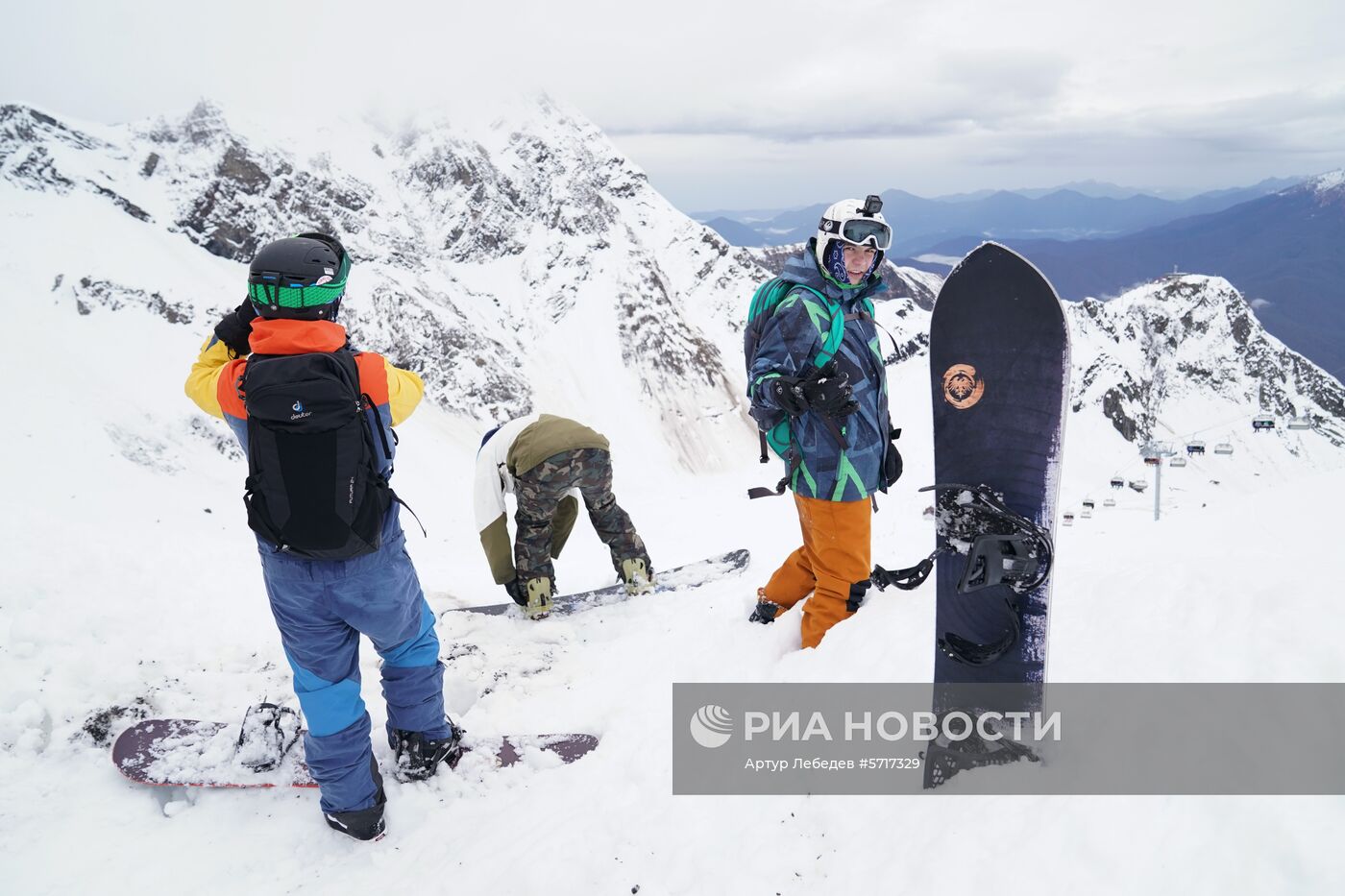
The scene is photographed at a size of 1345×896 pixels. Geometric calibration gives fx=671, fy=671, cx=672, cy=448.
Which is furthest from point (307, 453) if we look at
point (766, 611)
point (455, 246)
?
point (455, 246)

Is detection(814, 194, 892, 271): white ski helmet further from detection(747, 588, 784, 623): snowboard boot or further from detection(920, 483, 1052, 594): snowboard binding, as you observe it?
detection(747, 588, 784, 623): snowboard boot

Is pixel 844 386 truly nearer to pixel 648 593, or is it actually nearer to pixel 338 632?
pixel 338 632

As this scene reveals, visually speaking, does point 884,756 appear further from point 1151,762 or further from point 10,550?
point 10,550

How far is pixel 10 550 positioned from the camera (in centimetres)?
516

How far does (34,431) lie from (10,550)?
9.49 meters

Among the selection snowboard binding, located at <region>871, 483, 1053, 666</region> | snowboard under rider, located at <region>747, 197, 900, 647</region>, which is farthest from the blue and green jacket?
snowboard binding, located at <region>871, 483, 1053, 666</region>

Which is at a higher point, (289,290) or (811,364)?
(289,290)

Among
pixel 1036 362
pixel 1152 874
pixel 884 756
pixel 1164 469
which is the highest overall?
pixel 1036 362

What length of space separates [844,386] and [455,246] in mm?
42077

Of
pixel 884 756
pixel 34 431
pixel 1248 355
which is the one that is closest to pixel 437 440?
pixel 34 431

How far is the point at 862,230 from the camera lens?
13.1 ft

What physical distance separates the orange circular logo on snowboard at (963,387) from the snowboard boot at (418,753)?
11.3ft

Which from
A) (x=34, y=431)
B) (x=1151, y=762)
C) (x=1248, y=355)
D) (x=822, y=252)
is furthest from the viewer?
(x=1248, y=355)

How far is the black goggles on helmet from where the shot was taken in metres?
4.00
